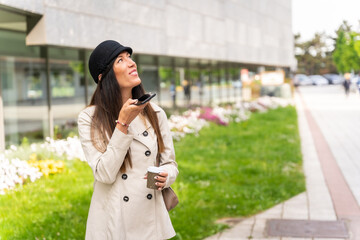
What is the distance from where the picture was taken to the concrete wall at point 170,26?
957 centimetres

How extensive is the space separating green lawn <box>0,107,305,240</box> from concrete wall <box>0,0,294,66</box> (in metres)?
2.58

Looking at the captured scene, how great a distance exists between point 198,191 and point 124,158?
5.24 metres

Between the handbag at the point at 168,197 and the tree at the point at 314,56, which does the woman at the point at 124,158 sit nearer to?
the handbag at the point at 168,197

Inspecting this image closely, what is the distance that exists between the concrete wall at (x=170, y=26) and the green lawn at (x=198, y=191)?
258cm

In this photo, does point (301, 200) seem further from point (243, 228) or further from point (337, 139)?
point (337, 139)

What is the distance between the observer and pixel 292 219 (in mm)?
6555

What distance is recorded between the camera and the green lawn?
235 inches

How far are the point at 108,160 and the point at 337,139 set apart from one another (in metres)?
13.2

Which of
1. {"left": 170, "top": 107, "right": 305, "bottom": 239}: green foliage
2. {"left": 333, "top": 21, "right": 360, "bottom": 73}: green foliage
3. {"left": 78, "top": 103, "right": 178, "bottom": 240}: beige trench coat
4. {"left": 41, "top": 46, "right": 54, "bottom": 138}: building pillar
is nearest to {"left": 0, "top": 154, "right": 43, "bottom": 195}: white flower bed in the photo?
{"left": 170, "top": 107, "right": 305, "bottom": 239}: green foliage

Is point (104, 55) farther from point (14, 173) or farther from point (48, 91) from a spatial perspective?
point (48, 91)

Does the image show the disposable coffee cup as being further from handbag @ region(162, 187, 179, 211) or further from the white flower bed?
the white flower bed

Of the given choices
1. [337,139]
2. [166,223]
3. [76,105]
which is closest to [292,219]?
[166,223]

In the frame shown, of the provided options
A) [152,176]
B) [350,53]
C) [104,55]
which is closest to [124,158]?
[152,176]

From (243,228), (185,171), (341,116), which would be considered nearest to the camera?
(243,228)
